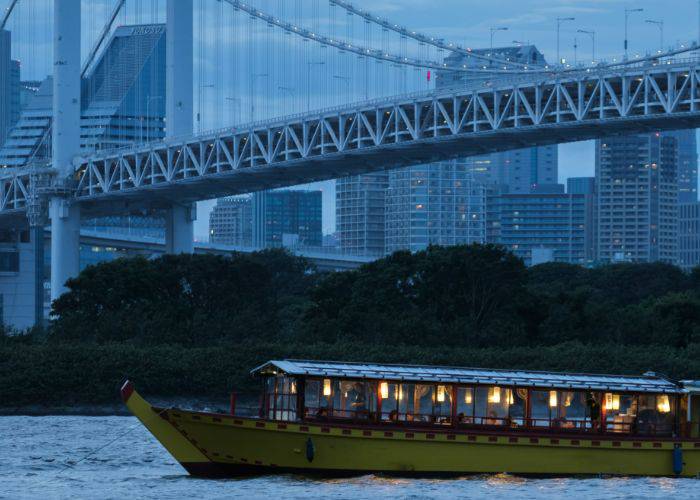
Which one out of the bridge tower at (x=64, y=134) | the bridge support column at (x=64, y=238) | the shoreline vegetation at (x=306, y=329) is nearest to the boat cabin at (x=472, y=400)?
the shoreline vegetation at (x=306, y=329)

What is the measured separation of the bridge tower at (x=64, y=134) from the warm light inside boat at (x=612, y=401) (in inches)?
2237

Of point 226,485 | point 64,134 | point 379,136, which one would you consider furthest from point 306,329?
point 226,485

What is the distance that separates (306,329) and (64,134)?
90.9 ft

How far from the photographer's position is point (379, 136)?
89562mm

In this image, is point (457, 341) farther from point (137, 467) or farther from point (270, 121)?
point (137, 467)

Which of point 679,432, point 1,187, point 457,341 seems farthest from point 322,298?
point 679,432

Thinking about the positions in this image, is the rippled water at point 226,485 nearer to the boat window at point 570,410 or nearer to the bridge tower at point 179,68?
the boat window at point 570,410

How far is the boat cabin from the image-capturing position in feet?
132

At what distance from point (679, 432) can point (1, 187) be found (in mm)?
71550

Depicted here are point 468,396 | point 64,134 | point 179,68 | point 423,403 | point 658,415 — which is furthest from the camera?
point 64,134

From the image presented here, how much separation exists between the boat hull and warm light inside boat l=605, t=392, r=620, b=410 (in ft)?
4.00

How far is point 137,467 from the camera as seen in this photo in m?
42.7

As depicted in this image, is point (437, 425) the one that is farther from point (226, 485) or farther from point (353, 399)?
point (226, 485)

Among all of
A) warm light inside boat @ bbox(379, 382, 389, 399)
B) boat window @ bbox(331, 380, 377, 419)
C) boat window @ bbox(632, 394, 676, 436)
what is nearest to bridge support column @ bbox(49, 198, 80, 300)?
boat window @ bbox(331, 380, 377, 419)
